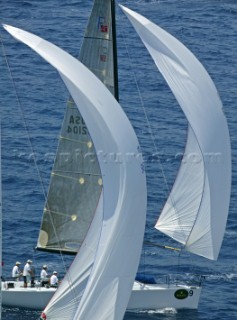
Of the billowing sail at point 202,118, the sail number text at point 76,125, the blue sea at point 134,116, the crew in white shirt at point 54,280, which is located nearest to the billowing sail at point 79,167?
the sail number text at point 76,125

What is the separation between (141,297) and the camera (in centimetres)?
7506

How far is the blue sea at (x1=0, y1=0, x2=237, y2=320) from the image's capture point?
81.2 m

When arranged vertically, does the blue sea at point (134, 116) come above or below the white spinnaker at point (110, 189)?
below

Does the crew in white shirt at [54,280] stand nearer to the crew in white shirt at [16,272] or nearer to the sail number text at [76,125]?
the crew in white shirt at [16,272]

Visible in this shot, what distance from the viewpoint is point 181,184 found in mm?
73438

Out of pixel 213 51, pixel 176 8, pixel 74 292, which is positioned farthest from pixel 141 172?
pixel 176 8

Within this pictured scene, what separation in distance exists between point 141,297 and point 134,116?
2715 cm

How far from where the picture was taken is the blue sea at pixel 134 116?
81.2 meters

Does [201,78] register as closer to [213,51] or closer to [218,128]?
[218,128]

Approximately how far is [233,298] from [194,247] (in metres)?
6.70

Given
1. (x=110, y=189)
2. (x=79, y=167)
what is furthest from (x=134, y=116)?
(x=110, y=189)

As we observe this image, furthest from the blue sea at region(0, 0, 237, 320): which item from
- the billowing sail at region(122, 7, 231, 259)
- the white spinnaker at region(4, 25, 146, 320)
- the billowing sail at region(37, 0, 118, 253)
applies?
the white spinnaker at region(4, 25, 146, 320)

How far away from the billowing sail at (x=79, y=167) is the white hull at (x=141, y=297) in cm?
242

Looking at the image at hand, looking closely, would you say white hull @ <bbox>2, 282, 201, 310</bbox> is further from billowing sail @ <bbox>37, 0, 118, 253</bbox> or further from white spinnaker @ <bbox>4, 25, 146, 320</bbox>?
white spinnaker @ <bbox>4, 25, 146, 320</bbox>
